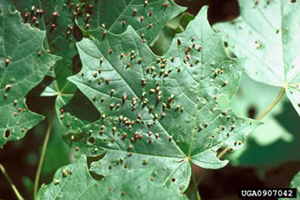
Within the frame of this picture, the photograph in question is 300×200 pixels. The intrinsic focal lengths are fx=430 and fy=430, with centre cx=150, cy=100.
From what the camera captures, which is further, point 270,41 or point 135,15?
point 270,41

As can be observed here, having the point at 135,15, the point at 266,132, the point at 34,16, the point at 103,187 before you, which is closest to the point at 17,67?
the point at 34,16

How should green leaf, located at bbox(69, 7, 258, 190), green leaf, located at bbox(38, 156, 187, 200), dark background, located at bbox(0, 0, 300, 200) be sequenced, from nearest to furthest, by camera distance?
1. green leaf, located at bbox(38, 156, 187, 200)
2. green leaf, located at bbox(69, 7, 258, 190)
3. dark background, located at bbox(0, 0, 300, 200)

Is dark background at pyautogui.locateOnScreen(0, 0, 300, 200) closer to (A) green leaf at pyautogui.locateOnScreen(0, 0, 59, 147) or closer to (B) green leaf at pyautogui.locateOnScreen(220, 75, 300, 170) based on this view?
(B) green leaf at pyautogui.locateOnScreen(220, 75, 300, 170)

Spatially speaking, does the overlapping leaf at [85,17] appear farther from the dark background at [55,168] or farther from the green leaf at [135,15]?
the dark background at [55,168]

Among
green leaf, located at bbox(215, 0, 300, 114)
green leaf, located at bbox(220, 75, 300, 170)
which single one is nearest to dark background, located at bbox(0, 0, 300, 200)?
green leaf, located at bbox(220, 75, 300, 170)

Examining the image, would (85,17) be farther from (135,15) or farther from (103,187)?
(103,187)

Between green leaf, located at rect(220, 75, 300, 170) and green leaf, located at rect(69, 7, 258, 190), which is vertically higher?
green leaf, located at rect(69, 7, 258, 190)

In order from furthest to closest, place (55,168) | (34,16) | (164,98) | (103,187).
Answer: (55,168)
(34,16)
(164,98)
(103,187)
